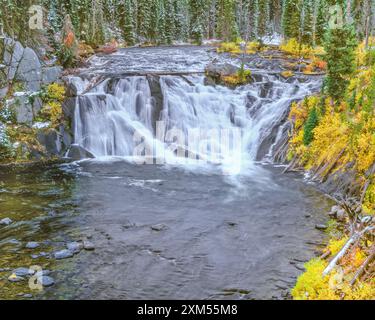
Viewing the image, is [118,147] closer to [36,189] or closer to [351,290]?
[36,189]

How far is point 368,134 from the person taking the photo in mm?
17375

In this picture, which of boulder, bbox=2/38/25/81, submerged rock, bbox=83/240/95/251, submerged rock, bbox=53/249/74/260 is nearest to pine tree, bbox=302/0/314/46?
boulder, bbox=2/38/25/81

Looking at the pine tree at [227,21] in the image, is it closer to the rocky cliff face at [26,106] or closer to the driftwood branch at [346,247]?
the rocky cliff face at [26,106]

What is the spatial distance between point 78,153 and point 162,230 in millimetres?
12800

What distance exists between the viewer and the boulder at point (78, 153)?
82.5ft

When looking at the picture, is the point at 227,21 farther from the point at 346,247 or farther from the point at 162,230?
the point at 346,247

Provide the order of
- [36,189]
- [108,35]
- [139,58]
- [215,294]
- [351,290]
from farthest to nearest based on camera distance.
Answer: [108,35] → [139,58] → [36,189] → [215,294] → [351,290]

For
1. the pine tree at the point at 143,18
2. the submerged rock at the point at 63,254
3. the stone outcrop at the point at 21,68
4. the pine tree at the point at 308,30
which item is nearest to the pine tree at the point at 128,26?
the pine tree at the point at 143,18

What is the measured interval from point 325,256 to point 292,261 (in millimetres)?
923

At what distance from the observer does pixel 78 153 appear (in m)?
25.3

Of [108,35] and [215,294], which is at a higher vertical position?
[108,35]

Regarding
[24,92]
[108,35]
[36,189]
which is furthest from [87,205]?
[108,35]

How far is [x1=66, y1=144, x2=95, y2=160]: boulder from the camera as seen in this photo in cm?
2515

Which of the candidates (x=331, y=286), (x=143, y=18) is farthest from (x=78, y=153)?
(x=143, y=18)
